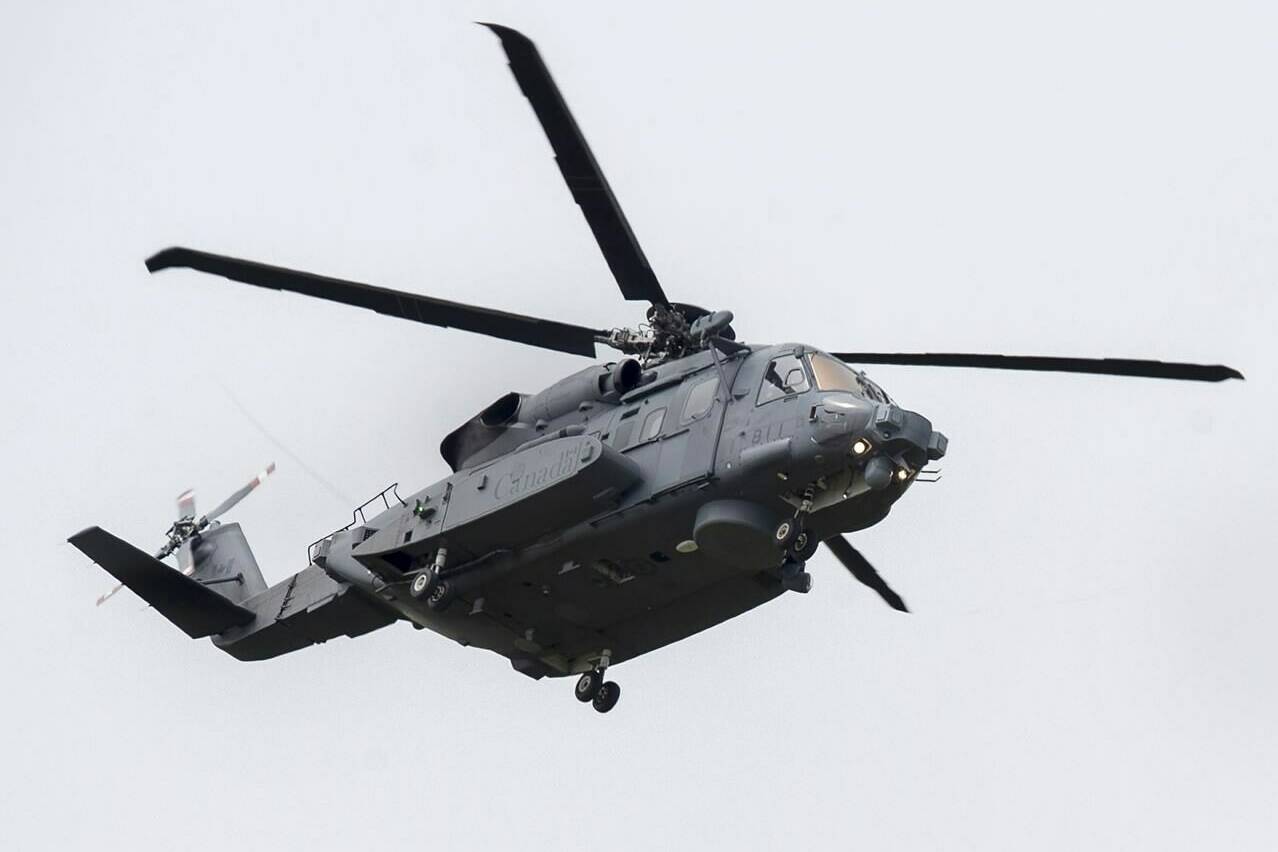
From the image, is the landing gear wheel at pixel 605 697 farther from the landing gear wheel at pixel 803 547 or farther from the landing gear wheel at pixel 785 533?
the landing gear wheel at pixel 785 533

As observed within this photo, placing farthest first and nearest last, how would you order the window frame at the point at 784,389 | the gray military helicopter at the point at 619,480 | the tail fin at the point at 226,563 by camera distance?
the tail fin at the point at 226,563 < the window frame at the point at 784,389 < the gray military helicopter at the point at 619,480

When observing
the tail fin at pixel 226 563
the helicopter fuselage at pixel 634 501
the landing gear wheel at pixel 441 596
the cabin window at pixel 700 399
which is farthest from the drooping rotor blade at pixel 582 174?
the tail fin at pixel 226 563

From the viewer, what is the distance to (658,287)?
22.9m

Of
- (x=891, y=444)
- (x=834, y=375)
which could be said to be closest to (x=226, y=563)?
(x=834, y=375)

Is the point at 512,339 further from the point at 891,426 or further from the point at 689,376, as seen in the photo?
the point at 891,426

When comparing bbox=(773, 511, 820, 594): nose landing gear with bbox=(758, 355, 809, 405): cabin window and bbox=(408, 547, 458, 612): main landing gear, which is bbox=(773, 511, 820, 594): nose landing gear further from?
bbox=(408, 547, 458, 612): main landing gear

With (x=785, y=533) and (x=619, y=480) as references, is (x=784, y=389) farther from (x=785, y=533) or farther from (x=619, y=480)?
(x=619, y=480)

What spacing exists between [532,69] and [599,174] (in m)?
1.57

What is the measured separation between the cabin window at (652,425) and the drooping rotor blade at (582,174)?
1.45 metres

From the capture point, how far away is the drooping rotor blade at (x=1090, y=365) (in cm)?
2191

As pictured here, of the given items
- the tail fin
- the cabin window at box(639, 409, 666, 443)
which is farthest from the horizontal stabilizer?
the cabin window at box(639, 409, 666, 443)

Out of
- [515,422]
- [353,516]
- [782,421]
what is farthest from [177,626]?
[782,421]

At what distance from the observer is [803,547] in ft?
73.7

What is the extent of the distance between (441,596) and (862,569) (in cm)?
596
